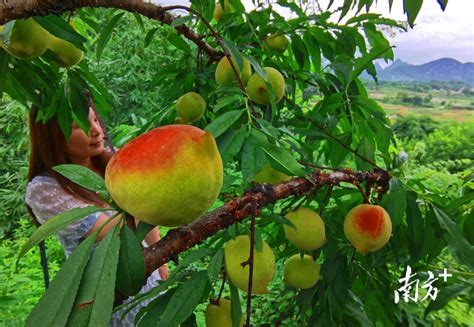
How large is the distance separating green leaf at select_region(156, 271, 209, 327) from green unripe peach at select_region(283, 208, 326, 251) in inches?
7.5

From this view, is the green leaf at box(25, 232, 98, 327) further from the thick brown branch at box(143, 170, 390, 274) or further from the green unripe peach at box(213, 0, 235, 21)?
the green unripe peach at box(213, 0, 235, 21)

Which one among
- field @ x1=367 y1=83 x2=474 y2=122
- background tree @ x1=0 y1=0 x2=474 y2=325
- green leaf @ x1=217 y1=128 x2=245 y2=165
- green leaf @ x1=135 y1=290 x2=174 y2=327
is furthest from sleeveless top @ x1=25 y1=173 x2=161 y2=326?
field @ x1=367 y1=83 x2=474 y2=122

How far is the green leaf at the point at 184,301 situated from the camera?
45cm

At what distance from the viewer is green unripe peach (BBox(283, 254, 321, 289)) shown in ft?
2.29

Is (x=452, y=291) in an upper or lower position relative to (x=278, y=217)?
lower

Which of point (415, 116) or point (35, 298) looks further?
point (415, 116)

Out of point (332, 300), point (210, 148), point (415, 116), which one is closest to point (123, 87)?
point (332, 300)

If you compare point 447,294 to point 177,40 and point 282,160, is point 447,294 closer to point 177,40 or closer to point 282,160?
point 282,160

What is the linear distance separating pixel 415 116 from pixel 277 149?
7.62 meters

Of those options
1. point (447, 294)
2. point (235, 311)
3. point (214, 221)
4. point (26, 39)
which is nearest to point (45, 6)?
point (26, 39)

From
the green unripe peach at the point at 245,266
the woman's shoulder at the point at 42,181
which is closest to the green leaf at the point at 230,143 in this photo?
the green unripe peach at the point at 245,266

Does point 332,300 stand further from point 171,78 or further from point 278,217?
point 171,78

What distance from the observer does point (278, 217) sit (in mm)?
510

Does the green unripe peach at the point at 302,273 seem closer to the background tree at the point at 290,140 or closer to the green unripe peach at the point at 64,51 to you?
the background tree at the point at 290,140
